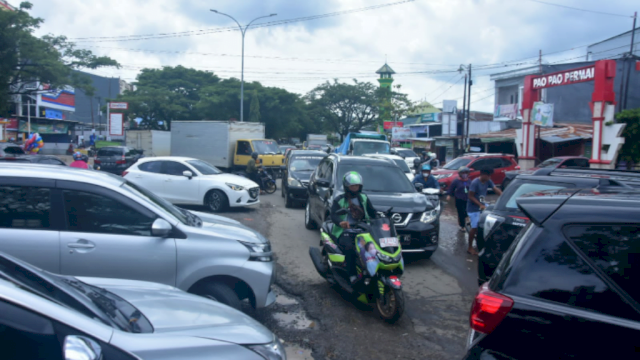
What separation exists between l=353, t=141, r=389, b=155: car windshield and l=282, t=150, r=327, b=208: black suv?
269 inches

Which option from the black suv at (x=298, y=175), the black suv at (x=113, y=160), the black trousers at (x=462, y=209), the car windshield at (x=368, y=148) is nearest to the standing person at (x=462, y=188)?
the black trousers at (x=462, y=209)

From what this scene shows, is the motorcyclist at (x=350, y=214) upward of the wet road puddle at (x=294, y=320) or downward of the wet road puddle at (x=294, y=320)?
upward

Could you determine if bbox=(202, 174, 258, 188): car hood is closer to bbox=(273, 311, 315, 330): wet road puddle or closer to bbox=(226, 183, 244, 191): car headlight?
bbox=(226, 183, 244, 191): car headlight

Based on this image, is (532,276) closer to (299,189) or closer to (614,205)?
(614,205)

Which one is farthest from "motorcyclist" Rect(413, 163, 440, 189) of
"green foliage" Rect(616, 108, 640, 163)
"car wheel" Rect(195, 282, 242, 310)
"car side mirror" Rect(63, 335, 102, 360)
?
"green foliage" Rect(616, 108, 640, 163)

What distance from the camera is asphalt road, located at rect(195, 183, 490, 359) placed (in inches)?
184

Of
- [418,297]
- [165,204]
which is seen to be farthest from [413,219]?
[165,204]

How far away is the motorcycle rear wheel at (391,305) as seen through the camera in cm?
508

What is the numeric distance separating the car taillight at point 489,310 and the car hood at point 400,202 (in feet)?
16.7

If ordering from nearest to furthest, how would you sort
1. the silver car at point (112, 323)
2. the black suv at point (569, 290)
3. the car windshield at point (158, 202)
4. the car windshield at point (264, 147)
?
1. the silver car at point (112, 323)
2. the black suv at point (569, 290)
3. the car windshield at point (158, 202)
4. the car windshield at point (264, 147)

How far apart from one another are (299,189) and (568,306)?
11.8 metres

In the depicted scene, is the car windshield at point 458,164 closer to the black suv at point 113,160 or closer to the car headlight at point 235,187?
the car headlight at point 235,187

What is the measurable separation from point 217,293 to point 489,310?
298 centimetres

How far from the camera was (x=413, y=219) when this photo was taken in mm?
7777
